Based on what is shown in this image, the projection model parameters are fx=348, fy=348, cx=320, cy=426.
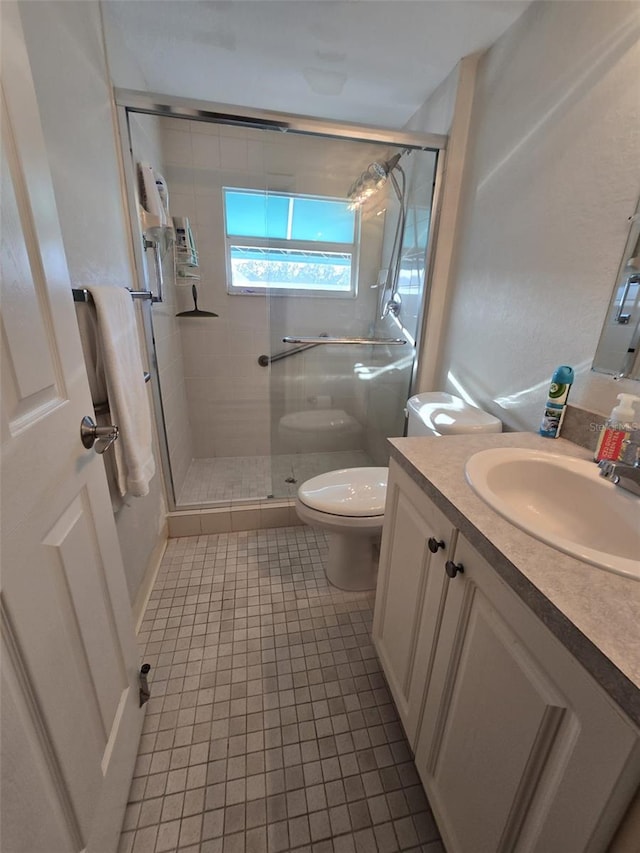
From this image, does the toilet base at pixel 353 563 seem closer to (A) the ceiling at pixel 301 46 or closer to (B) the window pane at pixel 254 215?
(B) the window pane at pixel 254 215

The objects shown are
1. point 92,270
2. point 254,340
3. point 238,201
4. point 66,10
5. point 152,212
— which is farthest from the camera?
point 254,340

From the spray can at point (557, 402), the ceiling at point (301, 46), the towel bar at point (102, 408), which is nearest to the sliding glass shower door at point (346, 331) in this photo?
the ceiling at point (301, 46)

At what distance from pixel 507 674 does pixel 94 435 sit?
0.93 metres

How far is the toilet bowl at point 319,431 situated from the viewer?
2457 millimetres

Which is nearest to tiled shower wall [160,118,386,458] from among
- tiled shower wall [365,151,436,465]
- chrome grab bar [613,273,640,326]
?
tiled shower wall [365,151,436,465]

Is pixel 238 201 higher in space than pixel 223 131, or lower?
lower

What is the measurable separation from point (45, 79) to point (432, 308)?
66.5 inches

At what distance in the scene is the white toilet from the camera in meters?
1.39

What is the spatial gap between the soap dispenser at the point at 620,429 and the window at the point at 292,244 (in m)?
1.89

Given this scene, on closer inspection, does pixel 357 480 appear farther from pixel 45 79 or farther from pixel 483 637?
pixel 45 79

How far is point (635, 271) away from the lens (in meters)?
0.92

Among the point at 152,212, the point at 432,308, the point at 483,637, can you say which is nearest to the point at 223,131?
the point at 152,212

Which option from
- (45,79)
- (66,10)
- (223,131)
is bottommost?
(45,79)

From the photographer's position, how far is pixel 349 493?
5.07ft
